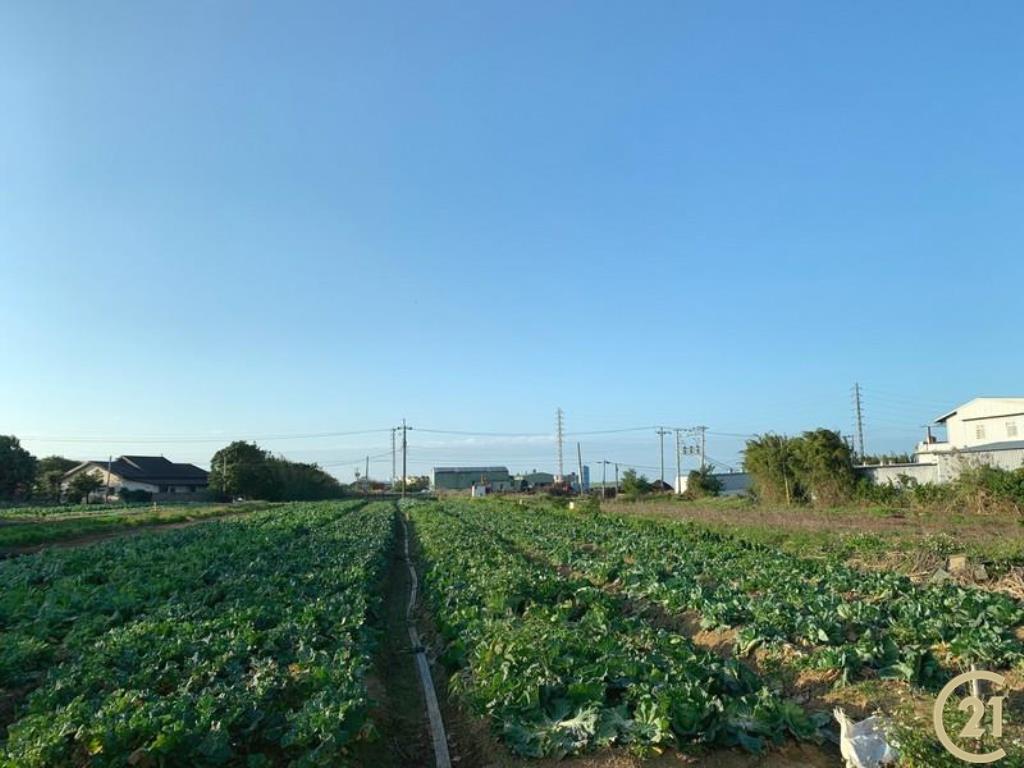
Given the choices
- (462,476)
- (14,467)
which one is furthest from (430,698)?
(462,476)

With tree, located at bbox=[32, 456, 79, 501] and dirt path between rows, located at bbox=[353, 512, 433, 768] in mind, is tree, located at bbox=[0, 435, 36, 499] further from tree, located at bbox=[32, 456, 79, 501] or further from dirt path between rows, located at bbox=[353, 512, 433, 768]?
dirt path between rows, located at bbox=[353, 512, 433, 768]

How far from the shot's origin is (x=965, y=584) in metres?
12.9

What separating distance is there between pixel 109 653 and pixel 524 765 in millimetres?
5719

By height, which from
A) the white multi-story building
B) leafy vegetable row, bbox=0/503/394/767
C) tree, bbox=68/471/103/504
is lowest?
leafy vegetable row, bbox=0/503/394/767

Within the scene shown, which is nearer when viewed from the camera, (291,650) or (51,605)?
(291,650)

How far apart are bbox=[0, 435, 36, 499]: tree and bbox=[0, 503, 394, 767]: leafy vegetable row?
205 ft

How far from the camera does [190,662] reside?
7809 millimetres

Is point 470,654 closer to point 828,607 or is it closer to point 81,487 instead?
point 828,607

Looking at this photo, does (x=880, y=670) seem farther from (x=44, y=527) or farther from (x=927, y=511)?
(x=44, y=527)

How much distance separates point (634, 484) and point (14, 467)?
209 feet

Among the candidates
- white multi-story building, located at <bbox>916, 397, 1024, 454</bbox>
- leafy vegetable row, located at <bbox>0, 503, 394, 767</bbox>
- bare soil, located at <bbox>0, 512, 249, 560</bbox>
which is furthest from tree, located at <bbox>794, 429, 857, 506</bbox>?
bare soil, located at <bbox>0, 512, 249, 560</bbox>

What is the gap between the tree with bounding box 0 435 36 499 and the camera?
67.4 m

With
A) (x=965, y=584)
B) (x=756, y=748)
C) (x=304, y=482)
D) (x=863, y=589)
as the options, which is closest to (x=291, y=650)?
(x=756, y=748)

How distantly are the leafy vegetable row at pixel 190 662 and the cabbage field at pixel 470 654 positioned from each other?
0.03 meters
